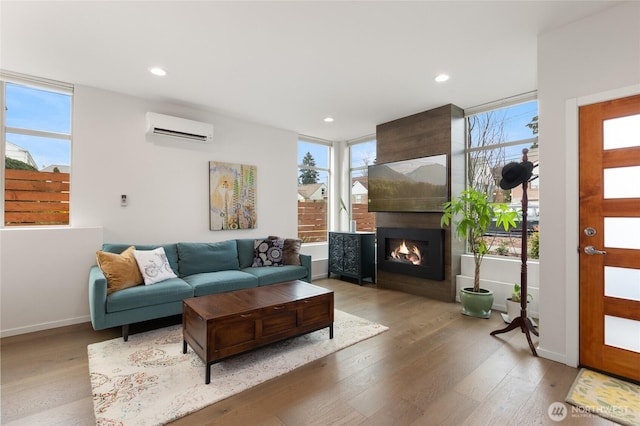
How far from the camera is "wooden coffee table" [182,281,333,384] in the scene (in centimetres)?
219

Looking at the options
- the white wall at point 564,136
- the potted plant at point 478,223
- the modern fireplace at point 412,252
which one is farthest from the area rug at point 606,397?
the modern fireplace at point 412,252

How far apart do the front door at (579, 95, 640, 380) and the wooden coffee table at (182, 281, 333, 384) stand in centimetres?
213

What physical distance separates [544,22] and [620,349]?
8.41ft

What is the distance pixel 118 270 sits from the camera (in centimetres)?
295

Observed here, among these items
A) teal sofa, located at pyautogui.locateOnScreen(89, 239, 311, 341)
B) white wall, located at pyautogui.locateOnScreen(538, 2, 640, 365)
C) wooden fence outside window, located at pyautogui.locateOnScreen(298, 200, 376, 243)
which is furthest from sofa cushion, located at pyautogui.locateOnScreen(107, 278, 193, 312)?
white wall, located at pyautogui.locateOnScreen(538, 2, 640, 365)

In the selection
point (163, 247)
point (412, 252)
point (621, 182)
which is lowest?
point (412, 252)

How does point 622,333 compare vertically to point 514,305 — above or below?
above

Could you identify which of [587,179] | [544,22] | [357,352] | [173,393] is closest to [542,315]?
[587,179]

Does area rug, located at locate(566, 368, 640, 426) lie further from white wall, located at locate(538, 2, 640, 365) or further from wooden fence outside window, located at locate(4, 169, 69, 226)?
wooden fence outside window, located at locate(4, 169, 69, 226)

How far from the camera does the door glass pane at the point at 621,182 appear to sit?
2094 mm

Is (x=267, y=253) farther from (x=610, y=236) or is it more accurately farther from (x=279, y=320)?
(x=610, y=236)

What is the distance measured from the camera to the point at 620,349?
214 cm

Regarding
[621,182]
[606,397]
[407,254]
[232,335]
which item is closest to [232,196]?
[232,335]

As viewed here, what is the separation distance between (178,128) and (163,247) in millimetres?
1590
